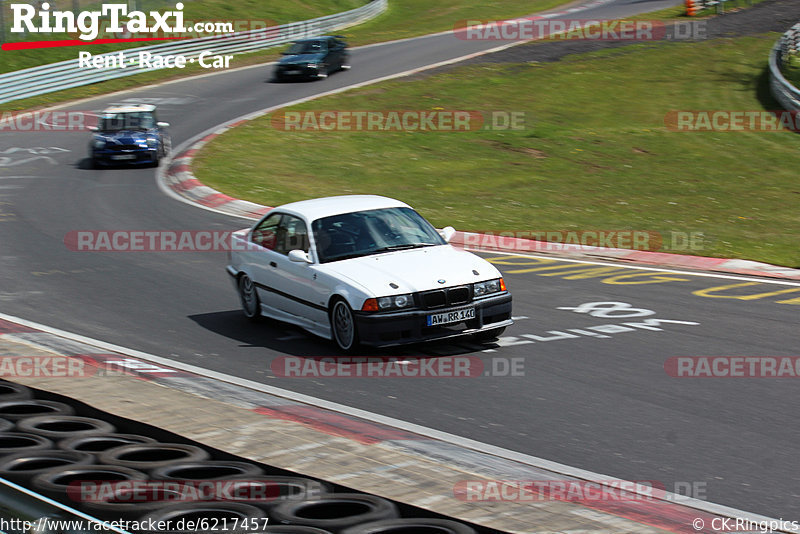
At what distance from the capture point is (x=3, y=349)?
10.3 meters

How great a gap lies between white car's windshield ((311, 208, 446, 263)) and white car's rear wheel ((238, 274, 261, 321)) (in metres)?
1.44

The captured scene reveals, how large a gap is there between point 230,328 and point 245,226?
7230 millimetres

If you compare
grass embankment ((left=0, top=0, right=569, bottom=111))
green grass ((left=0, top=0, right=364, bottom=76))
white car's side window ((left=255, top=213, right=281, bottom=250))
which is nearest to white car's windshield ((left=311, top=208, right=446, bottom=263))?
white car's side window ((left=255, top=213, right=281, bottom=250))

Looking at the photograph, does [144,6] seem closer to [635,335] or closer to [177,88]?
[177,88]

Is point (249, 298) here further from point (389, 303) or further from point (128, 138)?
point (128, 138)

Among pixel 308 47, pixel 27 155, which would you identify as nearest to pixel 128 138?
pixel 27 155

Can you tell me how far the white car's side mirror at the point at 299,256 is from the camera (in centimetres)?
1095

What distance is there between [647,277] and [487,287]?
15.6 ft

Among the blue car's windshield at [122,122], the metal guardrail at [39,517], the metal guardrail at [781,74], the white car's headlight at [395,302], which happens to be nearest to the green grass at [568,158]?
the metal guardrail at [781,74]

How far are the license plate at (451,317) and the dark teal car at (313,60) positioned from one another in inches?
1271

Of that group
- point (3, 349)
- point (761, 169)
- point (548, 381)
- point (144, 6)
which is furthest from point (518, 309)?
point (144, 6)

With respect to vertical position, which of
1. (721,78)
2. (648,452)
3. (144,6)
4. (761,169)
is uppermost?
(144,6)

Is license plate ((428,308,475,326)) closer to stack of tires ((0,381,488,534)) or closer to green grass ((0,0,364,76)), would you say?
stack of tires ((0,381,488,534))

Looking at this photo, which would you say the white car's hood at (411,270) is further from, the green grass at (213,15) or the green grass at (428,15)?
the green grass at (428,15)
